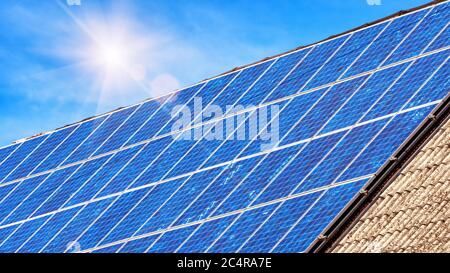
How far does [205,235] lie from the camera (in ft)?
98.3

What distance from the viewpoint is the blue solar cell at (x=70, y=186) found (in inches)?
1446

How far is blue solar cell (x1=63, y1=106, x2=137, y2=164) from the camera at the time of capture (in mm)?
39594

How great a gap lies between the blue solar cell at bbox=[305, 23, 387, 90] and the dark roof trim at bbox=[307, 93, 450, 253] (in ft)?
18.5

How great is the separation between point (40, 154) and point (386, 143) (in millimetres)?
16325

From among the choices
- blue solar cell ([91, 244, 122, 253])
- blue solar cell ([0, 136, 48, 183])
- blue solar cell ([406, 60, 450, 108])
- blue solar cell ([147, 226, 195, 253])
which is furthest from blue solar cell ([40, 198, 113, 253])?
blue solar cell ([406, 60, 450, 108])

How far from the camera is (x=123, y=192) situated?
115 feet

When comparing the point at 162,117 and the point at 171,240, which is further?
the point at 162,117

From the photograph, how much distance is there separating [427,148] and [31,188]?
51.0 feet

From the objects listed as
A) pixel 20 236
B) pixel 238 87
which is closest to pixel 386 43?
pixel 238 87

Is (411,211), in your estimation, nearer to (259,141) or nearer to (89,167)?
(259,141)

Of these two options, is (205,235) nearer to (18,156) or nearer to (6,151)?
(18,156)

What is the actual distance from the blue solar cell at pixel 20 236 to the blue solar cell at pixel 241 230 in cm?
855

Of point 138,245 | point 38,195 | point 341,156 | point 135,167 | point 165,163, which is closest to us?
point 341,156
